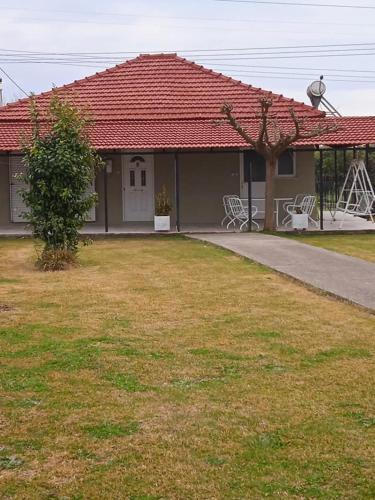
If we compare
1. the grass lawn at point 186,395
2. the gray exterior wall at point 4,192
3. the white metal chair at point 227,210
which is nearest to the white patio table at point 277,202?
the white metal chair at point 227,210

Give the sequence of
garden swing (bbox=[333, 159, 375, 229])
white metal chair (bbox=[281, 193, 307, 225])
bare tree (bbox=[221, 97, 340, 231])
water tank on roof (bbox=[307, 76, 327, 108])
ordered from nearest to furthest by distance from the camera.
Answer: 1. bare tree (bbox=[221, 97, 340, 231])
2. garden swing (bbox=[333, 159, 375, 229])
3. white metal chair (bbox=[281, 193, 307, 225])
4. water tank on roof (bbox=[307, 76, 327, 108])

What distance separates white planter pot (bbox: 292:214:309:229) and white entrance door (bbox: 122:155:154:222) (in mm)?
4462

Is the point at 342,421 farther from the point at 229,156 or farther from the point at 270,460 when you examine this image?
the point at 229,156

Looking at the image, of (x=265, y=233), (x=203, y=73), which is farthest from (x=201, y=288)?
(x=203, y=73)

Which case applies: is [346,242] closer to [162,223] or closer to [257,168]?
[162,223]

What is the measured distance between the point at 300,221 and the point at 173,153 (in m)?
3.89

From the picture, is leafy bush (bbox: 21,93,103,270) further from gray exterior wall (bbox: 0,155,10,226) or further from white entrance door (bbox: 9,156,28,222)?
gray exterior wall (bbox: 0,155,10,226)

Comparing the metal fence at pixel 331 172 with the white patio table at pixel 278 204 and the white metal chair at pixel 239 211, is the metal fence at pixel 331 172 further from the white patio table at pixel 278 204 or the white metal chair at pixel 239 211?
the white metal chair at pixel 239 211

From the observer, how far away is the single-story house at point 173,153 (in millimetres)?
18703

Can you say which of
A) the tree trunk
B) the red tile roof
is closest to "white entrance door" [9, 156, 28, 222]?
the red tile roof

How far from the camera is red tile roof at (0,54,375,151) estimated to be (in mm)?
18344

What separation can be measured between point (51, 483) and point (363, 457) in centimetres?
164

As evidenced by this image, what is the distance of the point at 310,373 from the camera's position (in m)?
5.42

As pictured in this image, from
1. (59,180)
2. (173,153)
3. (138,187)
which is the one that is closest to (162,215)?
(173,153)
